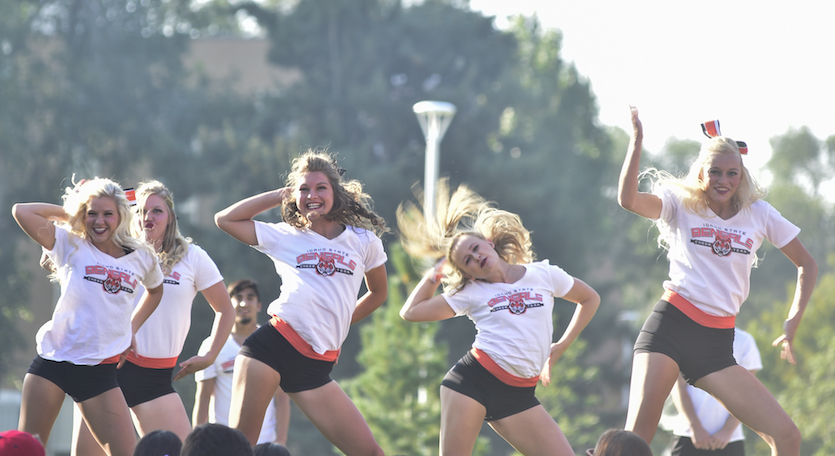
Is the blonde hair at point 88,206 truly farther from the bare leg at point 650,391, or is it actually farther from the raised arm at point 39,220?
the bare leg at point 650,391

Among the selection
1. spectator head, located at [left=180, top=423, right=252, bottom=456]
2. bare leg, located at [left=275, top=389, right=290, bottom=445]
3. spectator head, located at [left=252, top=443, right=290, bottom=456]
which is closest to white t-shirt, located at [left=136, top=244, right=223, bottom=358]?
bare leg, located at [left=275, top=389, right=290, bottom=445]

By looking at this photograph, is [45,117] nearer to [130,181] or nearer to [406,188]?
[130,181]

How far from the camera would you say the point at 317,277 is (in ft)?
16.7

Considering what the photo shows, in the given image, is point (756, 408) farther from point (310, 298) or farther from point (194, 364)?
point (194, 364)

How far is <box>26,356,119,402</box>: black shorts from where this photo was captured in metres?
4.84

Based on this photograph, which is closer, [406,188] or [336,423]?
[336,423]

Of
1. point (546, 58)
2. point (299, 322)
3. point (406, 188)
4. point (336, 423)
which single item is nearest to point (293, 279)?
point (299, 322)

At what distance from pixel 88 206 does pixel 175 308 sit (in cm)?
92

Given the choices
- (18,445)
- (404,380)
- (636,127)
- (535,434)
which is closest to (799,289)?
(636,127)

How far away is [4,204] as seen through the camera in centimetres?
2619

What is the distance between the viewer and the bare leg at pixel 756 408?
4886 millimetres

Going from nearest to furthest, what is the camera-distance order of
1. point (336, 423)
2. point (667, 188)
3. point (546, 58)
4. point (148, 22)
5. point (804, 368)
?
point (336, 423) → point (667, 188) → point (804, 368) → point (148, 22) → point (546, 58)

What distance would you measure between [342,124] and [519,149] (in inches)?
221

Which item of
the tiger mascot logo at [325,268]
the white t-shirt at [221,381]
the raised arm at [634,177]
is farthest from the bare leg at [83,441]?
the raised arm at [634,177]
